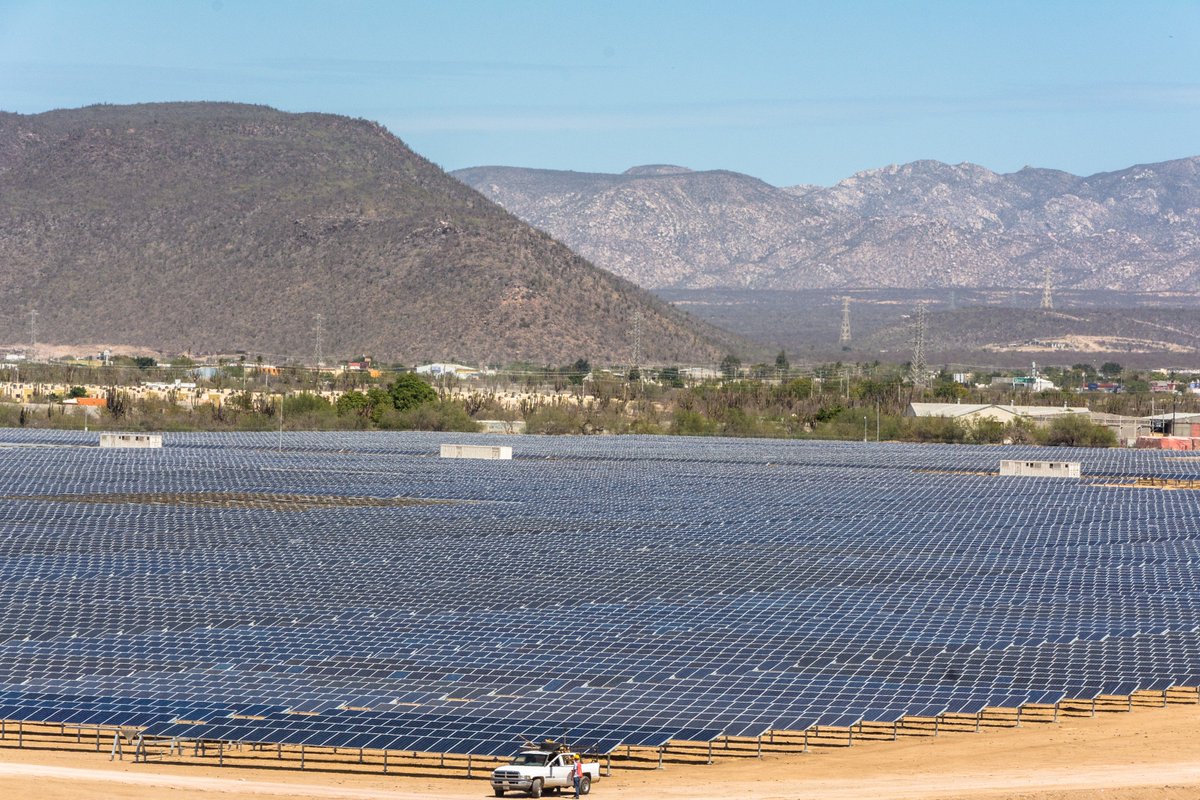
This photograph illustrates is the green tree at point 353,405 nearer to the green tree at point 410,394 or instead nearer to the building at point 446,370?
the green tree at point 410,394

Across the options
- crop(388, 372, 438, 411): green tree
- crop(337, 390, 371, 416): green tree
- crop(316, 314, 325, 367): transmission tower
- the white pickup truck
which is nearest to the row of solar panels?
crop(388, 372, 438, 411): green tree

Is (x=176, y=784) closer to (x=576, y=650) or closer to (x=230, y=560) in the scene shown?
(x=576, y=650)

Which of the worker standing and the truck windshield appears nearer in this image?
the worker standing

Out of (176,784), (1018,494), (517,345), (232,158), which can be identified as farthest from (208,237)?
(176,784)

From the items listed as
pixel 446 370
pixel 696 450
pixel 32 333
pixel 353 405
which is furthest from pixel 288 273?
pixel 696 450

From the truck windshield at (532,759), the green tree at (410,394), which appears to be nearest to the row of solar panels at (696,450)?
the green tree at (410,394)

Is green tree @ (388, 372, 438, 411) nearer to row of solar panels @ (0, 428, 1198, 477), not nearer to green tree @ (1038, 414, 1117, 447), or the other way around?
row of solar panels @ (0, 428, 1198, 477)

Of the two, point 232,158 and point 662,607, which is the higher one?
point 232,158
